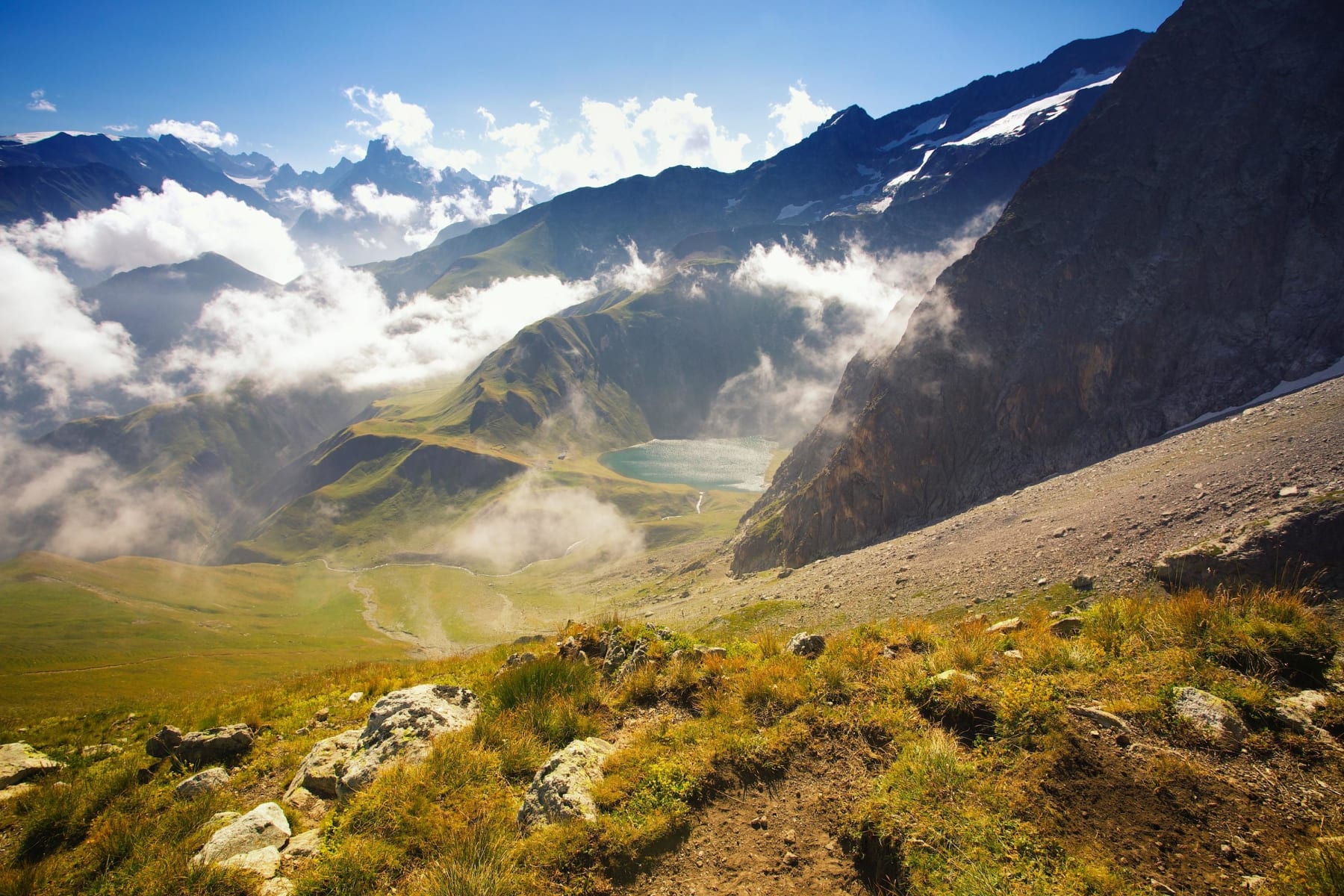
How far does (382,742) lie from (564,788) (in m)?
3.71

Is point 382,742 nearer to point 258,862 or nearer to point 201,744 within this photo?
point 258,862

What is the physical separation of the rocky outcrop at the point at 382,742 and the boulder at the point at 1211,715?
1023 centimetres

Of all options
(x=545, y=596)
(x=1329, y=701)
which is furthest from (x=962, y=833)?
(x=545, y=596)

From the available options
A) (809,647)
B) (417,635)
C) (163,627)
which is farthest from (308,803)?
(163,627)

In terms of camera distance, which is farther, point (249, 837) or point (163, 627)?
point (163, 627)

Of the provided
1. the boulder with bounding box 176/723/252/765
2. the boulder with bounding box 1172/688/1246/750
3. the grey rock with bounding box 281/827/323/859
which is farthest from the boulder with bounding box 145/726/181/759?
the boulder with bounding box 1172/688/1246/750

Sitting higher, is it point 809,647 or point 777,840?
point 777,840

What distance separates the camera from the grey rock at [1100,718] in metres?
6.51

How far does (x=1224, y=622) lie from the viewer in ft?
26.2

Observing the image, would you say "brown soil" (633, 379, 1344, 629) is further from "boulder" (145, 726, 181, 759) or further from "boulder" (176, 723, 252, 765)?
"boulder" (145, 726, 181, 759)

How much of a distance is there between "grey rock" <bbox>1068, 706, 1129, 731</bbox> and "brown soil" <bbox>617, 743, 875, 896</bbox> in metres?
2.71

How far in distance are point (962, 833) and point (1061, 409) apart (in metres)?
54.4

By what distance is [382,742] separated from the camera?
884 cm

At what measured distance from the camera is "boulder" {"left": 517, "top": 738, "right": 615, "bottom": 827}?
6.84 m
